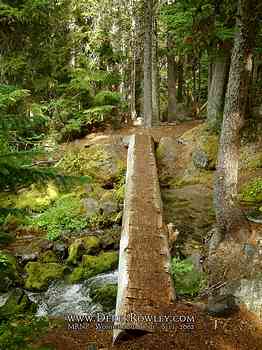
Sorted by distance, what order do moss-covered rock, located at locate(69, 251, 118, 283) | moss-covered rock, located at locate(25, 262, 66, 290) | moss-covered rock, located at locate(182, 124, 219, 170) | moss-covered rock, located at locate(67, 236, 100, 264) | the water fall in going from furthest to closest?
1. moss-covered rock, located at locate(182, 124, 219, 170)
2. moss-covered rock, located at locate(67, 236, 100, 264)
3. moss-covered rock, located at locate(69, 251, 118, 283)
4. moss-covered rock, located at locate(25, 262, 66, 290)
5. the water

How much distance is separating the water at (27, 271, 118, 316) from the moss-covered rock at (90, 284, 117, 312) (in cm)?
10

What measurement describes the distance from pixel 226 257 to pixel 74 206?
22.3 feet

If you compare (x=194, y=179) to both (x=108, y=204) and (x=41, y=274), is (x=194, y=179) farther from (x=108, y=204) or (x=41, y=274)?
(x=41, y=274)

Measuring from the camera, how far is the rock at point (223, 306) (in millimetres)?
6232

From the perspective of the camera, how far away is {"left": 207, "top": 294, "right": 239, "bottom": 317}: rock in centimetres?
623

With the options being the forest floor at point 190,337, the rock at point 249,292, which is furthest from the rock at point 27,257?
the rock at point 249,292

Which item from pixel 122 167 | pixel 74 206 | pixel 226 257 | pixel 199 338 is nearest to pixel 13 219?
pixel 74 206

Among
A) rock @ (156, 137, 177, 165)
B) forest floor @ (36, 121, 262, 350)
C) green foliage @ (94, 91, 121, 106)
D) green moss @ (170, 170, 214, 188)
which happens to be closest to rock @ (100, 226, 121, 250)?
green moss @ (170, 170, 214, 188)

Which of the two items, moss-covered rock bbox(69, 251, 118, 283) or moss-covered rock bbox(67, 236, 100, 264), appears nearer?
moss-covered rock bbox(69, 251, 118, 283)

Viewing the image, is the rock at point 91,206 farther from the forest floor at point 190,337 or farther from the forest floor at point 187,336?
the forest floor at point 190,337

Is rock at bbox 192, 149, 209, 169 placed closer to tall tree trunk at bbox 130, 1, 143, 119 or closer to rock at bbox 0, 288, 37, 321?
rock at bbox 0, 288, 37, 321

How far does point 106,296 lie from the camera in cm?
821

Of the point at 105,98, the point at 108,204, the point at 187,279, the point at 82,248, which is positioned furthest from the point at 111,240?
the point at 105,98

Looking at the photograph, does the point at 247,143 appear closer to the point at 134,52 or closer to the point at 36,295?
the point at 36,295
